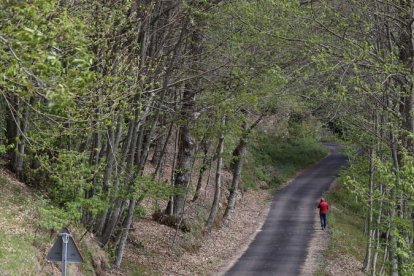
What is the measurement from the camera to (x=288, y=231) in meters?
29.1

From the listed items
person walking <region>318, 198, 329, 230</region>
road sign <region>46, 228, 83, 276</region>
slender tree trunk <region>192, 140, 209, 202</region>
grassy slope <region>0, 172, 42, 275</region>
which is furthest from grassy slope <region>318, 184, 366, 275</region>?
road sign <region>46, 228, 83, 276</region>

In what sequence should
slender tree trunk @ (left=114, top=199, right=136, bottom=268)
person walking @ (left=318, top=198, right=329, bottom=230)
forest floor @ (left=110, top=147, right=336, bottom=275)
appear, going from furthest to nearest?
1. person walking @ (left=318, top=198, right=329, bottom=230)
2. forest floor @ (left=110, top=147, right=336, bottom=275)
3. slender tree trunk @ (left=114, top=199, right=136, bottom=268)

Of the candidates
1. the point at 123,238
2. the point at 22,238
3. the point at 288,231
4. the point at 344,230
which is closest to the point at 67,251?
the point at 22,238

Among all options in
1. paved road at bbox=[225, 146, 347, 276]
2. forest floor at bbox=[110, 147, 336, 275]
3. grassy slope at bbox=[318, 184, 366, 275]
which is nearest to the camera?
forest floor at bbox=[110, 147, 336, 275]

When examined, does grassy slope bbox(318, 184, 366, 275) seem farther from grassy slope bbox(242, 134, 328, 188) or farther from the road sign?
the road sign

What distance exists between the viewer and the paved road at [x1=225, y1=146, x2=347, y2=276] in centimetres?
2202

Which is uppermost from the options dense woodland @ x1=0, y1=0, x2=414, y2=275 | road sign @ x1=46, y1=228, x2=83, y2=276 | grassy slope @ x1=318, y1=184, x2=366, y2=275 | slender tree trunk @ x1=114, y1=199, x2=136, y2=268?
dense woodland @ x1=0, y1=0, x2=414, y2=275

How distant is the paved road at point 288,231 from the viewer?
22016 millimetres

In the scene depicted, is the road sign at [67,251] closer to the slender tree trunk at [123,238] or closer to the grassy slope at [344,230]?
the slender tree trunk at [123,238]

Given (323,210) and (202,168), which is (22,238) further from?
(323,210)

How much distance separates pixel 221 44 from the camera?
18.9 meters

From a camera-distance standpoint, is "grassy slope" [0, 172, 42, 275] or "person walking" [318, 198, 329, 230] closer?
"grassy slope" [0, 172, 42, 275]

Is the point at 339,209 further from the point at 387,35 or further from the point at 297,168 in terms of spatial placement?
the point at 387,35

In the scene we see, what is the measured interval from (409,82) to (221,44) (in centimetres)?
637
